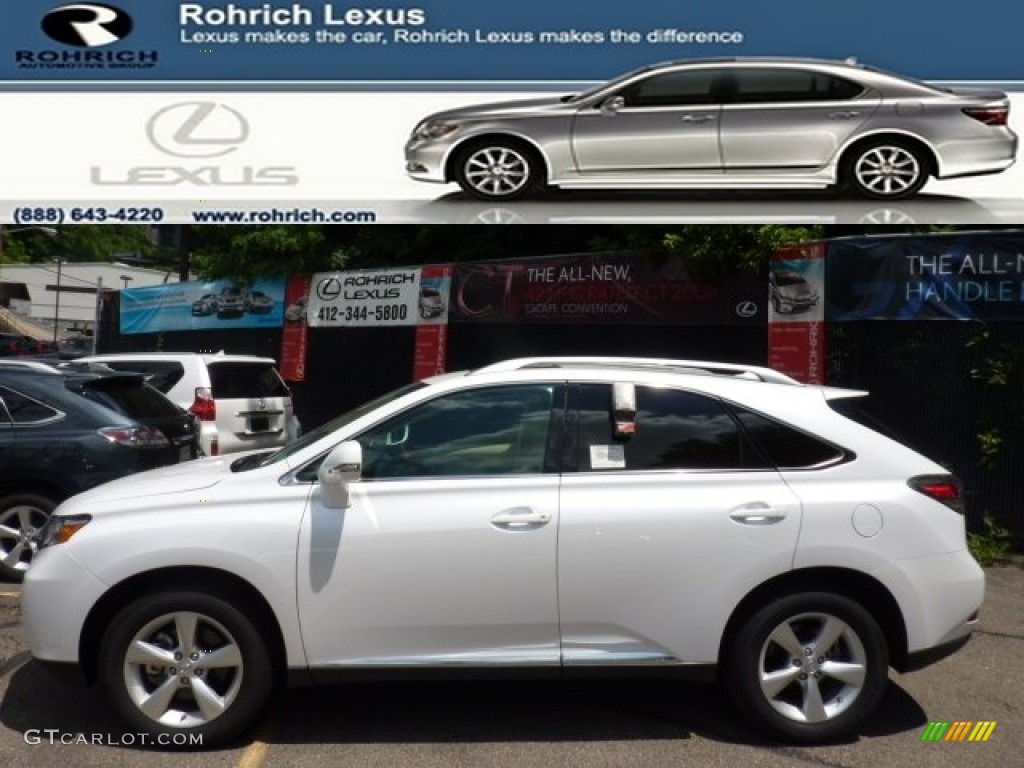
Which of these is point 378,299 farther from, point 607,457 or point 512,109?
point 607,457

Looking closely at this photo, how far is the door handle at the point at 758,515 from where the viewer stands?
3949 millimetres

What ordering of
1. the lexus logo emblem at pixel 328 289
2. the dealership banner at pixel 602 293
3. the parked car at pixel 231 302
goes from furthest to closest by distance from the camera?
the parked car at pixel 231 302 < the lexus logo emblem at pixel 328 289 < the dealership banner at pixel 602 293

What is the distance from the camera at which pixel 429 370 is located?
39.9 feet

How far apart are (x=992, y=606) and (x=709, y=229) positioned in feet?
14.6

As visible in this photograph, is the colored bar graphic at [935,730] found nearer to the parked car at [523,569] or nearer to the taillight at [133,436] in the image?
the parked car at [523,569]

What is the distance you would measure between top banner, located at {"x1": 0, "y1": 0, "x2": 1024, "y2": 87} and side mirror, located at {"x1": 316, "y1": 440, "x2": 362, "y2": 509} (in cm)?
587

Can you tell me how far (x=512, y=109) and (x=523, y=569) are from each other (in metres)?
5.33

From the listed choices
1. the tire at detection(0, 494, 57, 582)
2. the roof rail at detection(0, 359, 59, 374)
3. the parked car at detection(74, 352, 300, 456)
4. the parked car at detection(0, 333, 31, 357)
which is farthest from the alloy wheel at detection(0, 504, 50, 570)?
the parked car at detection(0, 333, 31, 357)

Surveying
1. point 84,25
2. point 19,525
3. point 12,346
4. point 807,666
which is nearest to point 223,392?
point 19,525

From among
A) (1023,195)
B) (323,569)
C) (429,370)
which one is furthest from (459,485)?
(429,370)

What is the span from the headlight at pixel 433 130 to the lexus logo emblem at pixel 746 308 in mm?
3527

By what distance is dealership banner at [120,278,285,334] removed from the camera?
14.0 metres

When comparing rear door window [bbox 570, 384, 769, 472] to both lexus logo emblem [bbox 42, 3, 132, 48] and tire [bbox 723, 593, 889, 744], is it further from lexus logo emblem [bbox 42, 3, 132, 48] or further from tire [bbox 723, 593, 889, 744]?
lexus logo emblem [bbox 42, 3, 132, 48]

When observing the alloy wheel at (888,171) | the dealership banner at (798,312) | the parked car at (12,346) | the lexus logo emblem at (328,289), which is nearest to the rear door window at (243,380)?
the lexus logo emblem at (328,289)
